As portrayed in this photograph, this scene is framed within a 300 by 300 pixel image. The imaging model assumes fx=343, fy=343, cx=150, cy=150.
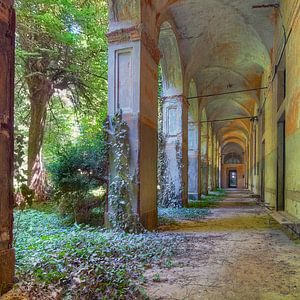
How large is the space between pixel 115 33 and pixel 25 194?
5.64 meters

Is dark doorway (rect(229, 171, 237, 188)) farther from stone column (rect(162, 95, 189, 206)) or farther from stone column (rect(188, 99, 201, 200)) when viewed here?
stone column (rect(162, 95, 189, 206))

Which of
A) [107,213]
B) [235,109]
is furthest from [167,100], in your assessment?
[235,109]

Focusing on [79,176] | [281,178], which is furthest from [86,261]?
[281,178]

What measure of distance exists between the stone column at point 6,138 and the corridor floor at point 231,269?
162cm

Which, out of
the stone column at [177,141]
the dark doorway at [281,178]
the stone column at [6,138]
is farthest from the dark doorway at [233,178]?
the stone column at [6,138]

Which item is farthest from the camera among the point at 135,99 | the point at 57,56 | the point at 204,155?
the point at 204,155

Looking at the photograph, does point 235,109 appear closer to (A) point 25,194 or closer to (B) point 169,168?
(B) point 169,168

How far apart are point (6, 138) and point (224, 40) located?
493 inches

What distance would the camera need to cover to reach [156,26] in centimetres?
959

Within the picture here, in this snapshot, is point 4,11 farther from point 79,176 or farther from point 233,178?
point 233,178

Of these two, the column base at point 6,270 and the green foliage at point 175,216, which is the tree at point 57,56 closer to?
the green foliage at point 175,216

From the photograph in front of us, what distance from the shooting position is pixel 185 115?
15.2 metres

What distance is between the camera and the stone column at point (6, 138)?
3.59 meters

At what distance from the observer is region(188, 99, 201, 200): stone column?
19203 mm
